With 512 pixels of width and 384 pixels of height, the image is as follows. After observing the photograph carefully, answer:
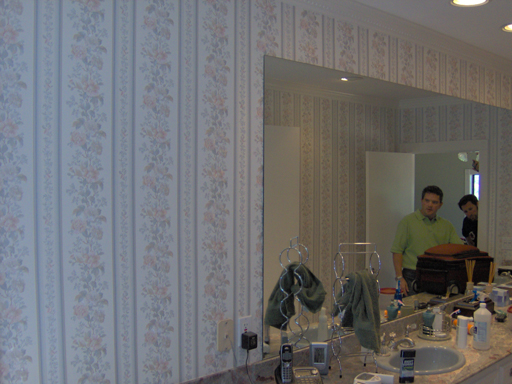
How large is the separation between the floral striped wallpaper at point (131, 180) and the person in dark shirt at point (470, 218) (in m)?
1.62

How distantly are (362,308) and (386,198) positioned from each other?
29.8 inches

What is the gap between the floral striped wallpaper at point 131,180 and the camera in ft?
4.09

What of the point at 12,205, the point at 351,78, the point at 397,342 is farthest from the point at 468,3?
the point at 12,205

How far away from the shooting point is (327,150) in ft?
6.78

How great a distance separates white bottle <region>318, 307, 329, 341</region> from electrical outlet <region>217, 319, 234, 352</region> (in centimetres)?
48

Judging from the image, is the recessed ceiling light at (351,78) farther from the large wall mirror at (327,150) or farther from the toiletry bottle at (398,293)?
the toiletry bottle at (398,293)

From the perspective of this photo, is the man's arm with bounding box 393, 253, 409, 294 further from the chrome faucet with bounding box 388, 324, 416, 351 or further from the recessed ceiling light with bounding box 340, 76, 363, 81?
the recessed ceiling light with bounding box 340, 76, 363, 81

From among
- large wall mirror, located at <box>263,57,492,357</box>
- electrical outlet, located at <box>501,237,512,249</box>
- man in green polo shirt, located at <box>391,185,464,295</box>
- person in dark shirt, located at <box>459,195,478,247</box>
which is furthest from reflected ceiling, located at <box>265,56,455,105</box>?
electrical outlet, located at <box>501,237,512,249</box>

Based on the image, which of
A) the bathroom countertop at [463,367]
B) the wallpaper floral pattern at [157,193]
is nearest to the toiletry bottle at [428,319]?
the bathroom countertop at [463,367]

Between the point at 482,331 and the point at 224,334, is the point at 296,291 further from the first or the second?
the point at 482,331

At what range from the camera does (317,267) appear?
2023 mm

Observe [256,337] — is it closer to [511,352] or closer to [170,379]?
[170,379]

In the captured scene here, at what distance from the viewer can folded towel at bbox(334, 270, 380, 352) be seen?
Result: 5.82 ft

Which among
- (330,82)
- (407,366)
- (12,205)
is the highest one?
(330,82)
